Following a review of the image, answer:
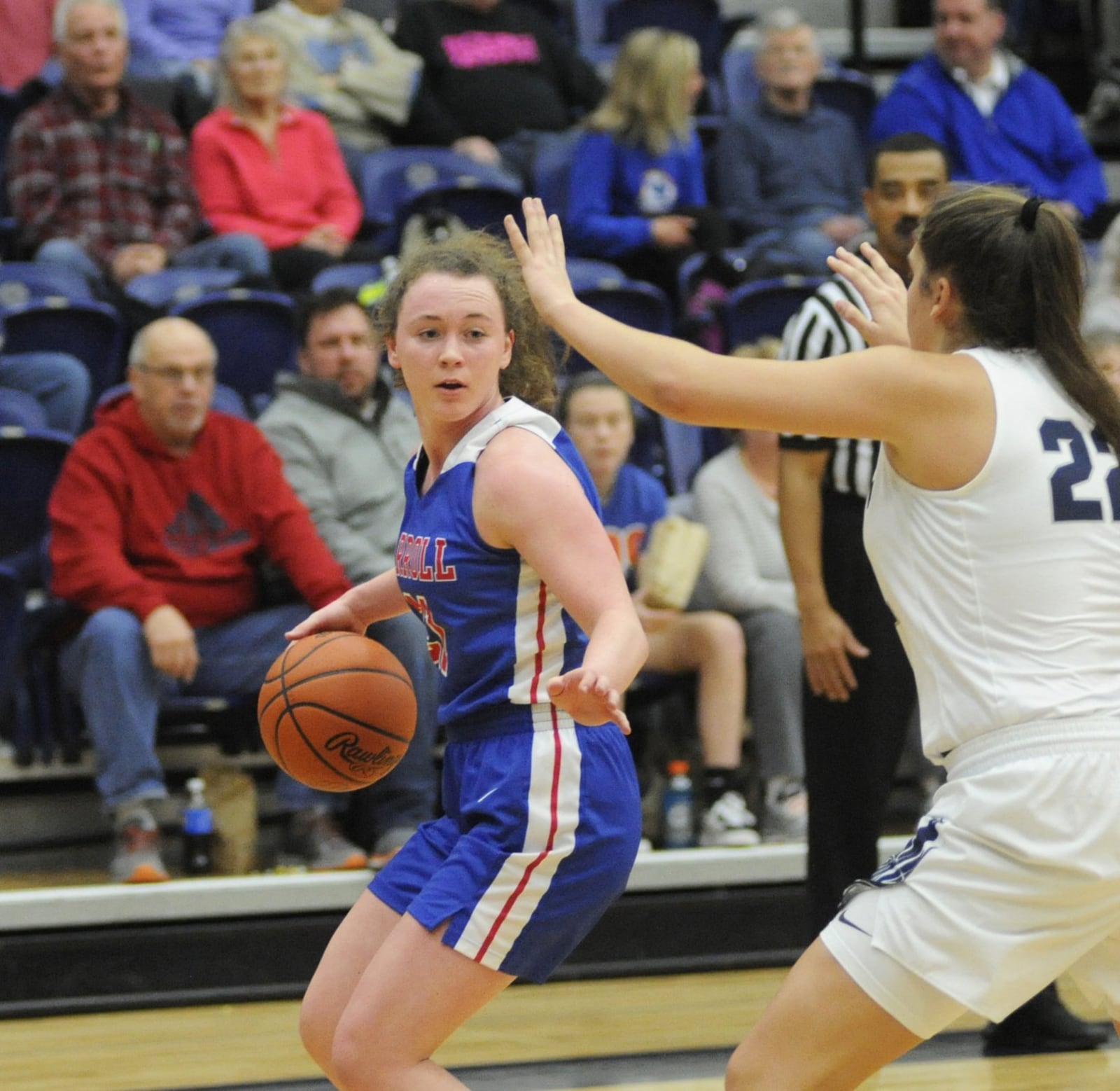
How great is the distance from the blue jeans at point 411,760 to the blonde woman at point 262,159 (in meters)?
2.17

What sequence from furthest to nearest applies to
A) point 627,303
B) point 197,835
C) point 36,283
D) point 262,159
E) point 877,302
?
point 262,159 < point 627,303 < point 36,283 < point 197,835 < point 877,302

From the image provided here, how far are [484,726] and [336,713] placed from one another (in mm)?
364

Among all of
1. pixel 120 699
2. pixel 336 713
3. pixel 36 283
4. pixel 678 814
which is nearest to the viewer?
pixel 336 713

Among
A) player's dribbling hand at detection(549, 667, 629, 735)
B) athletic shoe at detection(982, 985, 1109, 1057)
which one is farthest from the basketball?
athletic shoe at detection(982, 985, 1109, 1057)

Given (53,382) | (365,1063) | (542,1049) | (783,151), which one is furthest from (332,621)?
(783,151)

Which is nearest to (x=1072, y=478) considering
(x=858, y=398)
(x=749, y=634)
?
(x=858, y=398)

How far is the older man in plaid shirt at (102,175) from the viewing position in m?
6.54

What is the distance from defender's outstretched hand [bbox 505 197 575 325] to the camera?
2447mm

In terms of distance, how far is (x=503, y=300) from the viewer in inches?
109

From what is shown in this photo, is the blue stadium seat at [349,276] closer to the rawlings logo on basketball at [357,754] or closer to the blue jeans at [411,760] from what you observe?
the blue jeans at [411,760]

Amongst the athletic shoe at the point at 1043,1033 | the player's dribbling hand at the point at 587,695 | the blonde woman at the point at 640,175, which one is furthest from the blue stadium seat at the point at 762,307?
the player's dribbling hand at the point at 587,695

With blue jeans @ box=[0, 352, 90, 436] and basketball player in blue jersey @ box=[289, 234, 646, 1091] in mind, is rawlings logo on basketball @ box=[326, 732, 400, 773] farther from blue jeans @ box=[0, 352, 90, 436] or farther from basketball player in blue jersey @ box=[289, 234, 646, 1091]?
blue jeans @ box=[0, 352, 90, 436]

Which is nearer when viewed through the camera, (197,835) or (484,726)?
(484,726)

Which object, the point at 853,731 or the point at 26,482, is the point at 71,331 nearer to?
the point at 26,482
